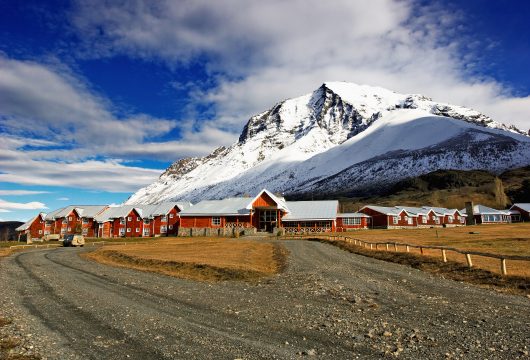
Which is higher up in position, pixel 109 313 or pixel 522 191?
pixel 522 191

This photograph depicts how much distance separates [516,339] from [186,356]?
898cm

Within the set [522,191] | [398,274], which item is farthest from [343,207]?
[398,274]

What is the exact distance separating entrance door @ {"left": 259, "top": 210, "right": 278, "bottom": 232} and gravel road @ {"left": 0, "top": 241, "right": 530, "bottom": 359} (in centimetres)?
6583

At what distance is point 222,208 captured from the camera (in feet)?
294

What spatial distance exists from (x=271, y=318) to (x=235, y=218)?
7381 centimetres

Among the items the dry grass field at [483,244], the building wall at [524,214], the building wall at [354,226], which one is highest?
the building wall at [524,214]

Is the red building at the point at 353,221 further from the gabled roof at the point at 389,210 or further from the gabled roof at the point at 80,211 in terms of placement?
the gabled roof at the point at 80,211

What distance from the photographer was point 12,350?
407 inches

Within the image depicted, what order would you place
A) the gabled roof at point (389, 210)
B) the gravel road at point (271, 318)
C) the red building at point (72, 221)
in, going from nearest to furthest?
the gravel road at point (271, 318) → the red building at point (72, 221) → the gabled roof at point (389, 210)

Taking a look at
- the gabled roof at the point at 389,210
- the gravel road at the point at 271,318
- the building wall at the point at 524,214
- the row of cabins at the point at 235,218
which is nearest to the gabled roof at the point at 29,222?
the row of cabins at the point at 235,218

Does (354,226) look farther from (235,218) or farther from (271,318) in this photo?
(271,318)

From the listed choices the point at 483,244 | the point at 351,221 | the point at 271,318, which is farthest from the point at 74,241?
the point at 351,221

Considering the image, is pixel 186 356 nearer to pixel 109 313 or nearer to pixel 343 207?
pixel 109 313

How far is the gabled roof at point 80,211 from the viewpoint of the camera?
4240 inches
